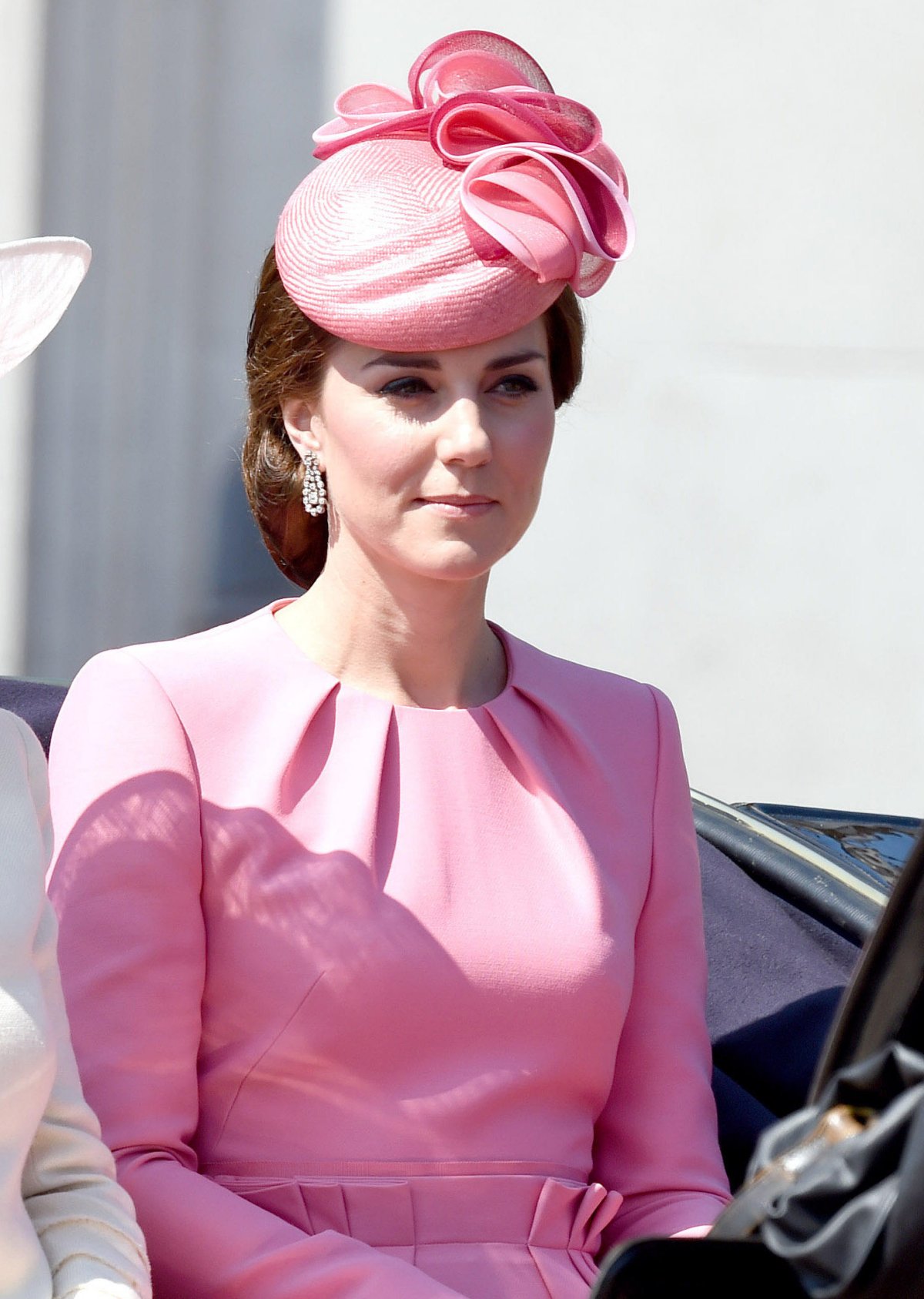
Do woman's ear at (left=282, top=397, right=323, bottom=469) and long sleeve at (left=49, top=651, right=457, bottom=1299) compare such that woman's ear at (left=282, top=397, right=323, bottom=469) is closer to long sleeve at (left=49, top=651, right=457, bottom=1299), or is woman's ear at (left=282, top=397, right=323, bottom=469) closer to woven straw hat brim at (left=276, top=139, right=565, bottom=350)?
woven straw hat brim at (left=276, top=139, right=565, bottom=350)

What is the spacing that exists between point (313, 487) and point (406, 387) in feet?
0.76

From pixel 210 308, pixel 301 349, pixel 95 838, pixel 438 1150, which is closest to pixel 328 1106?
pixel 438 1150

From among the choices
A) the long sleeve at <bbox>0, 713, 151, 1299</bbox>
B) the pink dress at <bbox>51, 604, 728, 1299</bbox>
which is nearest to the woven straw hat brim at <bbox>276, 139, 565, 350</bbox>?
the pink dress at <bbox>51, 604, 728, 1299</bbox>

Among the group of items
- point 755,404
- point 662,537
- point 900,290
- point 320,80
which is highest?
point 320,80

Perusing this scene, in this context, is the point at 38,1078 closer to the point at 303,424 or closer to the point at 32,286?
the point at 32,286

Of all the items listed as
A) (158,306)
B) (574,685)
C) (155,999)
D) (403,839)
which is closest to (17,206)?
(158,306)

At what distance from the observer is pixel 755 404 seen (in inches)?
195

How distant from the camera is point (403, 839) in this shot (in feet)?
6.73

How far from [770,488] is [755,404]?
0.75 feet

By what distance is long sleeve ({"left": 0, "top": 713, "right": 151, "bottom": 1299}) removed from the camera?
5.00 ft

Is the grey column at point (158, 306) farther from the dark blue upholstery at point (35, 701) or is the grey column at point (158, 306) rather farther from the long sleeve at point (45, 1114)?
the long sleeve at point (45, 1114)

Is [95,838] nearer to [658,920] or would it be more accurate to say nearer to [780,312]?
[658,920]

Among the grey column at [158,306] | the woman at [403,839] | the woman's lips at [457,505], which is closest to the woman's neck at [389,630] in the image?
the woman at [403,839]

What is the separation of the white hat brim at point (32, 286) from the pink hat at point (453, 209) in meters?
0.53
